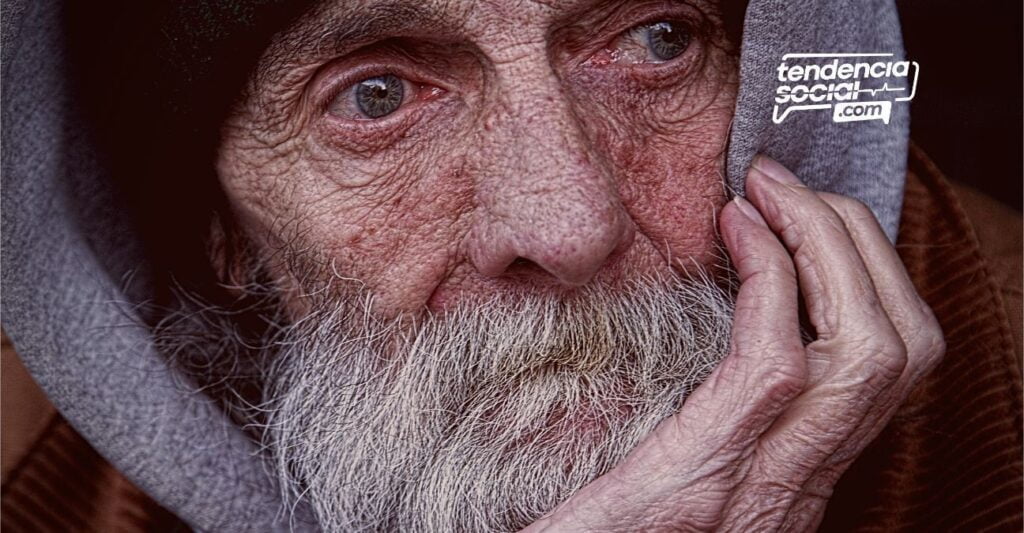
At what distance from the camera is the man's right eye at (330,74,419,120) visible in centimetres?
127

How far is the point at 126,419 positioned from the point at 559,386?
736mm

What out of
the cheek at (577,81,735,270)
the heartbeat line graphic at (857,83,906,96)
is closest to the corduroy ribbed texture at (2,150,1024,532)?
the heartbeat line graphic at (857,83,906,96)

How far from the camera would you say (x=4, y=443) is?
165 centimetres

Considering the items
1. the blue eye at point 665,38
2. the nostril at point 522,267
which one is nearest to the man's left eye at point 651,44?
the blue eye at point 665,38

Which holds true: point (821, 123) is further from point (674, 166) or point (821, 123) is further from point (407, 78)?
point (407, 78)

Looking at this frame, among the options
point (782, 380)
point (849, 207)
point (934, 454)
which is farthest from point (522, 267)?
point (934, 454)

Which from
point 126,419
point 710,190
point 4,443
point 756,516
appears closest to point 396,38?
point 710,190

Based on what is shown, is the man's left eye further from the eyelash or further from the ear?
the ear

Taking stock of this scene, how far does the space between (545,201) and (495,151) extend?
0.40ft

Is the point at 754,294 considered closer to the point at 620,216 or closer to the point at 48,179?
the point at 620,216

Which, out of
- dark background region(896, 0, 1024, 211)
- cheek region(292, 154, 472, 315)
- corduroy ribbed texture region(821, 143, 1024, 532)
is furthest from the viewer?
dark background region(896, 0, 1024, 211)

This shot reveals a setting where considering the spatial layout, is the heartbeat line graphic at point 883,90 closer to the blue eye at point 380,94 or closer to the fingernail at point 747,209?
the fingernail at point 747,209

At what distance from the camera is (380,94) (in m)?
1.27

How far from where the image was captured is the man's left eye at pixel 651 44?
126 cm
